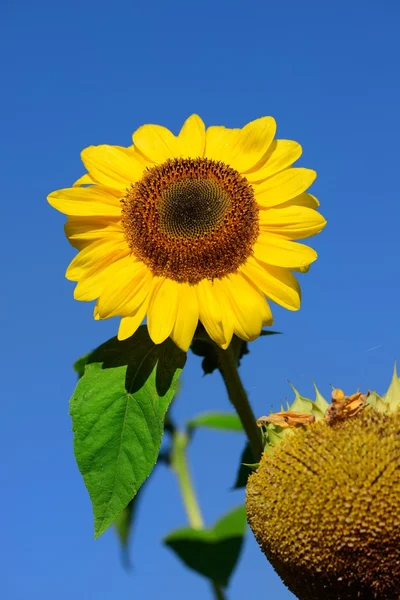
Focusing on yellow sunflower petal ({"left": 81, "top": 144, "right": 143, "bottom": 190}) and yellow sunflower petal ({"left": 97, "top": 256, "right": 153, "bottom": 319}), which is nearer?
yellow sunflower petal ({"left": 97, "top": 256, "right": 153, "bottom": 319})

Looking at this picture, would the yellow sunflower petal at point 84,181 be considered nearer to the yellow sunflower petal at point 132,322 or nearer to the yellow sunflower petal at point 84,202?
the yellow sunflower petal at point 84,202

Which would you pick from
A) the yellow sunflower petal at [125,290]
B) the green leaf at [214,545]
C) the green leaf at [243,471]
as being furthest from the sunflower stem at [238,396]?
the green leaf at [214,545]

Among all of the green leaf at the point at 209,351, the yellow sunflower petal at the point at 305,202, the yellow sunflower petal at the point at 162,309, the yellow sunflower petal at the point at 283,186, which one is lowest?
the green leaf at the point at 209,351

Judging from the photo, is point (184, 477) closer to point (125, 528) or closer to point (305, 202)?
point (125, 528)

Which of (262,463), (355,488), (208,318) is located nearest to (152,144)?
(208,318)

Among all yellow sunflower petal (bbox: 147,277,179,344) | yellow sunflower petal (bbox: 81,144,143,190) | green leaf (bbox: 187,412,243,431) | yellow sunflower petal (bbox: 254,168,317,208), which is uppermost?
green leaf (bbox: 187,412,243,431)

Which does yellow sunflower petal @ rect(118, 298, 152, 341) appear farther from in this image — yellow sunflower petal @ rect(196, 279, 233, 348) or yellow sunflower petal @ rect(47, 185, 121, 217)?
yellow sunflower petal @ rect(47, 185, 121, 217)

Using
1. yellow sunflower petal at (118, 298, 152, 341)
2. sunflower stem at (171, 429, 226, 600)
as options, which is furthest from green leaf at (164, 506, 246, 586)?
yellow sunflower petal at (118, 298, 152, 341)
